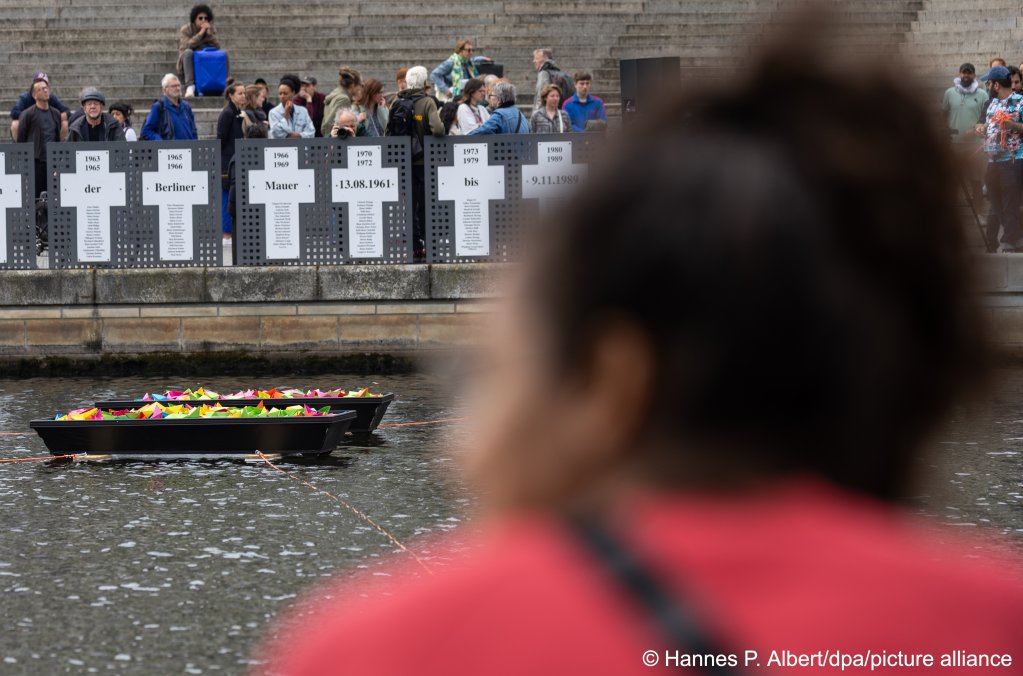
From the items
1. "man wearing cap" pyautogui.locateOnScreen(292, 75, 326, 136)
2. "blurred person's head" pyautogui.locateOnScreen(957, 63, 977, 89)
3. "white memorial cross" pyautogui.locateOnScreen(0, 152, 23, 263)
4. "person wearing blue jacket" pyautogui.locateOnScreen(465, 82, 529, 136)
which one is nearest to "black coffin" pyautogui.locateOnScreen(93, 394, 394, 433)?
"person wearing blue jacket" pyautogui.locateOnScreen(465, 82, 529, 136)

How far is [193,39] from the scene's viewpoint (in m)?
20.8

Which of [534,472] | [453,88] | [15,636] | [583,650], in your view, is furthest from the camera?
[453,88]

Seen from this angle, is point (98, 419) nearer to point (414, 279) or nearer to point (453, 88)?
point (414, 279)

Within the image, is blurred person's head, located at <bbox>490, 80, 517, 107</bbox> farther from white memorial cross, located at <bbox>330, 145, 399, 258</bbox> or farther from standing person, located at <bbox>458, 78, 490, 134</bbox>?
white memorial cross, located at <bbox>330, 145, 399, 258</bbox>

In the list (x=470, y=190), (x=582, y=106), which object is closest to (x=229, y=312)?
(x=470, y=190)

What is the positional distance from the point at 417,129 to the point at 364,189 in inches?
26.3

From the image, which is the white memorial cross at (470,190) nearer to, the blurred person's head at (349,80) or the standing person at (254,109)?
the blurred person's head at (349,80)

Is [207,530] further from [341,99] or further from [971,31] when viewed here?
[971,31]

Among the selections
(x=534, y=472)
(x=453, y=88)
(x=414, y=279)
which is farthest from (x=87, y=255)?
(x=534, y=472)

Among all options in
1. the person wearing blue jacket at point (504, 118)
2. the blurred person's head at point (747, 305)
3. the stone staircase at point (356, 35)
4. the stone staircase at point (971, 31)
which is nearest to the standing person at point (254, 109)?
the person wearing blue jacket at point (504, 118)

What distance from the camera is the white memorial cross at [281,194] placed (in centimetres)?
1455

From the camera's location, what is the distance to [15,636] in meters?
5.70

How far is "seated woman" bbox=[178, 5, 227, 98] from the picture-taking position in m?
20.8

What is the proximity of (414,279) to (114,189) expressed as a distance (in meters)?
2.65
